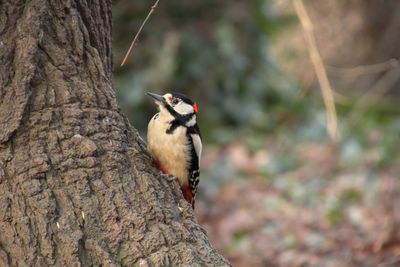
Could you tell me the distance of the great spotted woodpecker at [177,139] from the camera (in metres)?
5.09

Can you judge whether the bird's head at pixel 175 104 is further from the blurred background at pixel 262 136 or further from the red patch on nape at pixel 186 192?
the blurred background at pixel 262 136

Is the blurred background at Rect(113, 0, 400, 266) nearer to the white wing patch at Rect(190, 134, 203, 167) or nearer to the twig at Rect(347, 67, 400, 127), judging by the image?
the twig at Rect(347, 67, 400, 127)

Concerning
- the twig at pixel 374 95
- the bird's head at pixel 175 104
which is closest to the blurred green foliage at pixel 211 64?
the twig at pixel 374 95

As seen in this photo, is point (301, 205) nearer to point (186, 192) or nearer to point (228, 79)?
point (228, 79)

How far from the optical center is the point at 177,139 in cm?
519

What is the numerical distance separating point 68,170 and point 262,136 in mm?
6499

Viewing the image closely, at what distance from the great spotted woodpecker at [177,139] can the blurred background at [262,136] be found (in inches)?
88.5

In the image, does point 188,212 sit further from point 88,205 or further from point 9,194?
point 9,194

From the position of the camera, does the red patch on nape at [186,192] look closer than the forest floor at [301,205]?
Yes

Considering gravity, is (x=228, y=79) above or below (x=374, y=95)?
below

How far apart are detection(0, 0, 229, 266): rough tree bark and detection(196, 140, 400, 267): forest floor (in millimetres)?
3373

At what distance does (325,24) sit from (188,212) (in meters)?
9.99

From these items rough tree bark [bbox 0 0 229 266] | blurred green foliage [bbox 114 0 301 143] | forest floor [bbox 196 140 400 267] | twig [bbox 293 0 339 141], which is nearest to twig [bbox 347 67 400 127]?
forest floor [bbox 196 140 400 267]

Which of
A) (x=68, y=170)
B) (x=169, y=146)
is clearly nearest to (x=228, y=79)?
(x=169, y=146)
